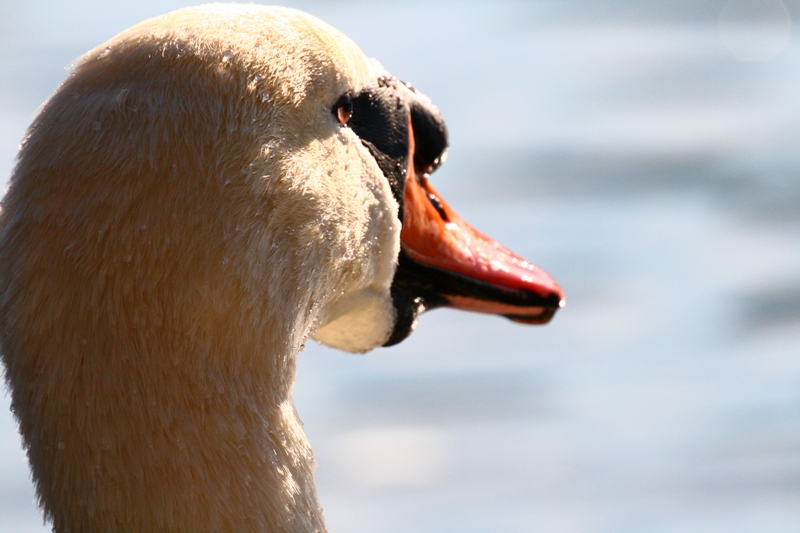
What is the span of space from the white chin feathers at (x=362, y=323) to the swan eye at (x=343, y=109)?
437 millimetres

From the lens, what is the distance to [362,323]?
10.9 ft

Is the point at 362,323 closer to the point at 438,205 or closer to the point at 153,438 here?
the point at 438,205

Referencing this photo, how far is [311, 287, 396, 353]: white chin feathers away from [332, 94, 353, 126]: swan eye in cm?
44

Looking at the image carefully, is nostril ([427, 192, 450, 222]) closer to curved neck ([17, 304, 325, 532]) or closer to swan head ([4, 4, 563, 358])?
swan head ([4, 4, 563, 358])

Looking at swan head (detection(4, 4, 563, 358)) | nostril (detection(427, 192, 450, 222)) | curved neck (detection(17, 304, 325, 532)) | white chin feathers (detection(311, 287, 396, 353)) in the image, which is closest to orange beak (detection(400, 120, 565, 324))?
nostril (detection(427, 192, 450, 222))

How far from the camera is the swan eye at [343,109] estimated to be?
9.52 ft

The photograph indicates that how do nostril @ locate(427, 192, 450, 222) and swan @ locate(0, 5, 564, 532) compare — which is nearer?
swan @ locate(0, 5, 564, 532)

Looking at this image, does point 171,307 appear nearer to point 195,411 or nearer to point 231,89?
point 195,411

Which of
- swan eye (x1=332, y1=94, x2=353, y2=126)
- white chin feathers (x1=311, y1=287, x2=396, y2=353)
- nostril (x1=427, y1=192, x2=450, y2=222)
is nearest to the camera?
swan eye (x1=332, y1=94, x2=353, y2=126)

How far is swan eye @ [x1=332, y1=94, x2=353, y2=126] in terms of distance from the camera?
9.52 ft

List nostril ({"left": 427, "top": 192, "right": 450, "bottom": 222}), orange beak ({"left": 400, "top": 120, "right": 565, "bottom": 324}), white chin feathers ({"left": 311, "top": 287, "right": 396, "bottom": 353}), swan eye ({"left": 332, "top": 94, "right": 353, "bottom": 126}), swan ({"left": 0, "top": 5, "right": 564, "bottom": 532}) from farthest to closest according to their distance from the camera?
nostril ({"left": 427, "top": 192, "right": 450, "bottom": 222}), orange beak ({"left": 400, "top": 120, "right": 565, "bottom": 324}), white chin feathers ({"left": 311, "top": 287, "right": 396, "bottom": 353}), swan eye ({"left": 332, "top": 94, "right": 353, "bottom": 126}), swan ({"left": 0, "top": 5, "right": 564, "bottom": 532})

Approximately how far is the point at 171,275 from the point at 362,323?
962 mm

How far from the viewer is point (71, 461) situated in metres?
2.44

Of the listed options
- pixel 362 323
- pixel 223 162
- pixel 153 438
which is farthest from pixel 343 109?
pixel 153 438
